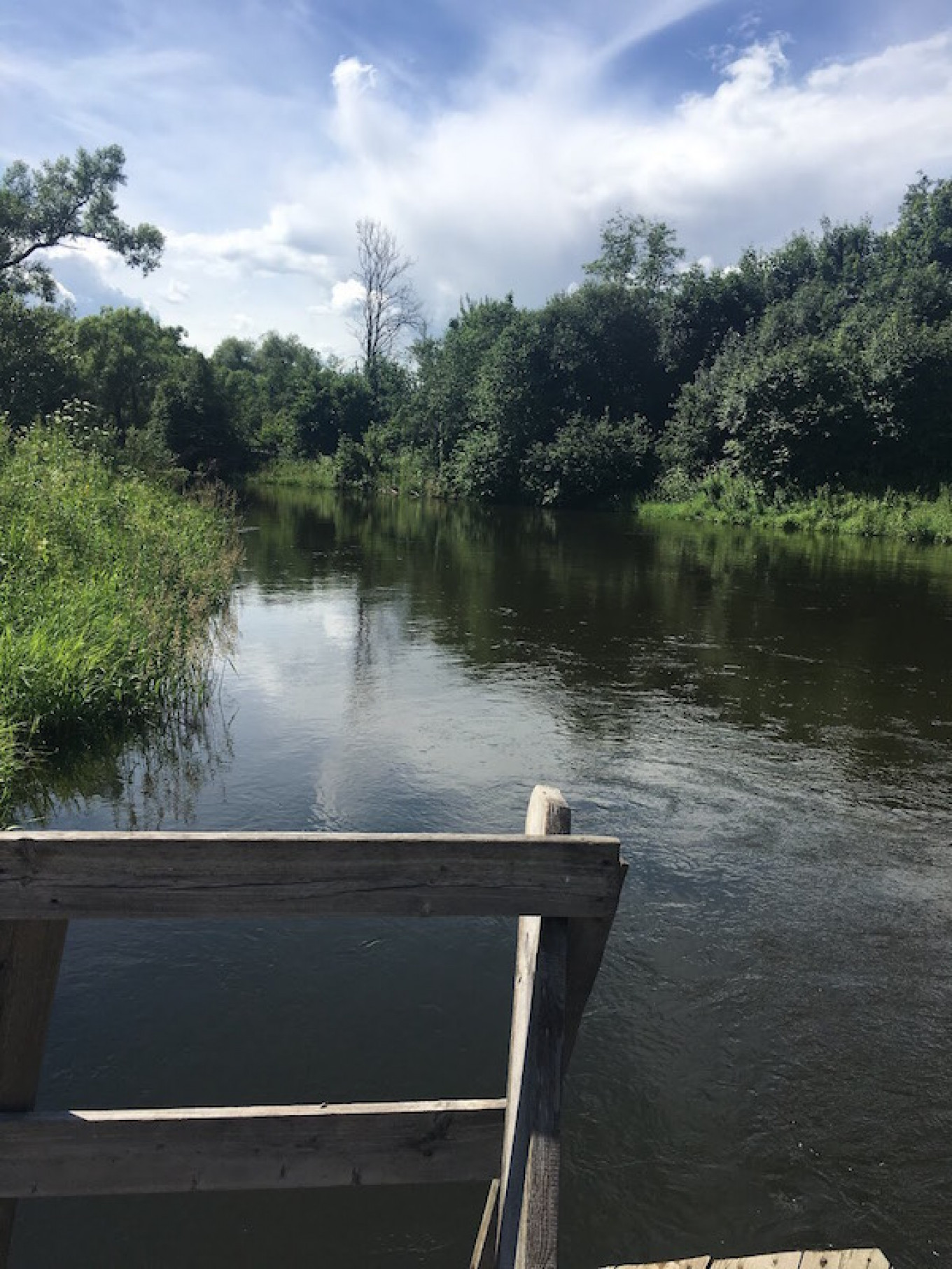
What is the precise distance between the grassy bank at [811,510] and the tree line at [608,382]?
27.8 inches

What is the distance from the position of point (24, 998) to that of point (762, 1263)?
219cm

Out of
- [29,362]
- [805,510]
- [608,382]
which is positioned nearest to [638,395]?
[608,382]

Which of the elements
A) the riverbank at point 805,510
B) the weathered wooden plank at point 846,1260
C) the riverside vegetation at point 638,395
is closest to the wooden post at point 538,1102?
the weathered wooden plank at point 846,1260

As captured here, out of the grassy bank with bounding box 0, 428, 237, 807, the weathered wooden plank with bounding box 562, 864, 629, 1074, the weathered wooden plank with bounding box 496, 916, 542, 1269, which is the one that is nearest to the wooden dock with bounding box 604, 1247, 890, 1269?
the weathered wooden plank with bounding box 496, 916, 542, 1269

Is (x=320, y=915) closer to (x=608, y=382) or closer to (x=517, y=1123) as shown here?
(x=517, y=1123)

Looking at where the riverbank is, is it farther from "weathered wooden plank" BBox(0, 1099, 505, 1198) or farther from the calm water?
"weathered wooden plank" BBox(0, 1099, 505, 1198)

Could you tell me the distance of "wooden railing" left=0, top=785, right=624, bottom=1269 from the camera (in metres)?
2.07

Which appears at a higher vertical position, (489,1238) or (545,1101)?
(545,1101)

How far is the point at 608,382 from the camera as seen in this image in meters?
45.3

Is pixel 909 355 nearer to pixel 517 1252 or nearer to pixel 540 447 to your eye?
pixel 540 447

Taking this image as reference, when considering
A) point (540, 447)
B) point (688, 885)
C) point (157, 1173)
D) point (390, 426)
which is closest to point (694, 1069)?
point (688, 885)

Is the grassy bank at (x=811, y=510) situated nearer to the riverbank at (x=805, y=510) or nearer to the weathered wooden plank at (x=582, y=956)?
the riverbank at (x=805, y=510)

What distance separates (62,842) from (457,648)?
11.2 meters

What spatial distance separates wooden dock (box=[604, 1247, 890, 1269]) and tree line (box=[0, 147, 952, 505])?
2303cm
